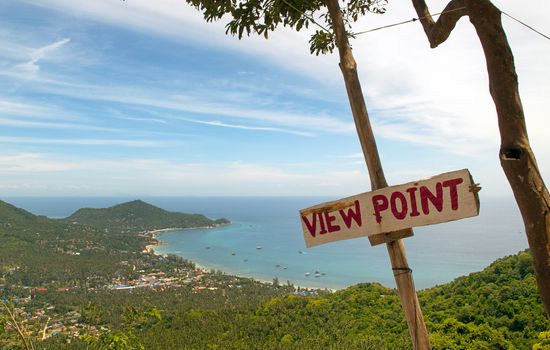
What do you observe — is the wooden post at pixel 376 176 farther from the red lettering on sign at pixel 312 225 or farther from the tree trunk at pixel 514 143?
the tree trunk at pixel 514 143

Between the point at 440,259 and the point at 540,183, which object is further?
the point at 440,259

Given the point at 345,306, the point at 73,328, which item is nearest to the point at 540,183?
the point at 345,306

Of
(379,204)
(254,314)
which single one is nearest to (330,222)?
(379,204)

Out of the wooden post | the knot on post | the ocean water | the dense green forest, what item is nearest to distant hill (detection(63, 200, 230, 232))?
the ocean water

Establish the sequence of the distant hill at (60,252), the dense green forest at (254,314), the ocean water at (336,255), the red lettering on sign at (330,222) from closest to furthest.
A: the red lettering on sign at (330,222)
the dense green forest at (254,314)
the ocean water at (336,255)
the distant hill at (60,252)

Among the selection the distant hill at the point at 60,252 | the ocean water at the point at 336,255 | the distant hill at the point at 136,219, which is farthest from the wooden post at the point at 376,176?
the distant hill at the point at 136,219

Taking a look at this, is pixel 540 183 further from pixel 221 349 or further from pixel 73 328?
pixel 73 328

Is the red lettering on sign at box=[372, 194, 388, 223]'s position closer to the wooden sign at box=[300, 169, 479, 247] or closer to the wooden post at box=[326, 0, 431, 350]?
the wooden sign at box=[300, 169, 479, 247]
